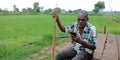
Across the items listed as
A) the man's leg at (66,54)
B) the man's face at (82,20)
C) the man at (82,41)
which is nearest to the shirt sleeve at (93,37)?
the man at (82,41)

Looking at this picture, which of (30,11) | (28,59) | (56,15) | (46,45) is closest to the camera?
(56,15)

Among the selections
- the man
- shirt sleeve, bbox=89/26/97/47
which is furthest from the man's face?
shirt sleeve, bbox=89/26/97/47

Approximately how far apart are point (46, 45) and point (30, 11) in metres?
65.3

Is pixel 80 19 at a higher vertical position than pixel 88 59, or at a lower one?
higher

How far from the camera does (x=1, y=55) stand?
736cm

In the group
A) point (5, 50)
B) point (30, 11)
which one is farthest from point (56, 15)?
point (30, 11)

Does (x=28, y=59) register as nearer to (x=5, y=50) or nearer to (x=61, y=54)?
(x=5, y=50)

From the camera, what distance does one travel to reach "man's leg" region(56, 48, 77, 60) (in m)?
4.26

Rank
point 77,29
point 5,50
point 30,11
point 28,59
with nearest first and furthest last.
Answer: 1. point 77,29
2. point 28,59
3. point 5,50
4. point 30,11

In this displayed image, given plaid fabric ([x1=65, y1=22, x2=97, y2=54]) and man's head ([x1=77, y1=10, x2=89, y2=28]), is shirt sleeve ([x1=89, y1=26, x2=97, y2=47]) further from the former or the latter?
man's head ([x1=77, y1=10, x2=89, y2=28])

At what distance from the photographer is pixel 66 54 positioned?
4281 mm

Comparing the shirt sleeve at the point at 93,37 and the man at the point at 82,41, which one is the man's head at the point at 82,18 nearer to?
the man at the point at 82,41

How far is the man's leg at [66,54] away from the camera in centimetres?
426

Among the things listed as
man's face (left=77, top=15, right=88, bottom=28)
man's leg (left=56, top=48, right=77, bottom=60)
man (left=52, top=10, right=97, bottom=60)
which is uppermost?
man's face (left=77, top=15, right=88, bottom=28)
